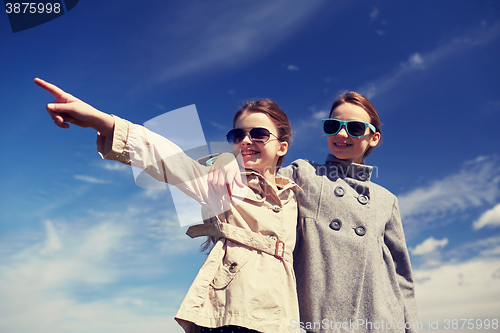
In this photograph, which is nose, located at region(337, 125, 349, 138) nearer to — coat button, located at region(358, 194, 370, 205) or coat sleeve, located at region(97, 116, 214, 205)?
coat button, located at region(358, 194, 370, 205)

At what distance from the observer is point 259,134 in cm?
357

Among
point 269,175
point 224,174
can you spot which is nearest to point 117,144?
point 224,174

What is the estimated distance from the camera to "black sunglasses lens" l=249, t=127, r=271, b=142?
11.7ft

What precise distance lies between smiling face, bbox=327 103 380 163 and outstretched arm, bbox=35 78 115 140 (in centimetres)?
249

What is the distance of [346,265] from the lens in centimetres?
359

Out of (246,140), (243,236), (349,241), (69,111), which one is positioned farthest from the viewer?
(349,241)

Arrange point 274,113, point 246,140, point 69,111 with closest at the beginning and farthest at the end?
point 69,111, point 246,140, point 274,113

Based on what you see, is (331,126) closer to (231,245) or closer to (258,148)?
(258,148)

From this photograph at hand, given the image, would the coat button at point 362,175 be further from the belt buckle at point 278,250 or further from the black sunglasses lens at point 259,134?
the belt buckle at point 278,250

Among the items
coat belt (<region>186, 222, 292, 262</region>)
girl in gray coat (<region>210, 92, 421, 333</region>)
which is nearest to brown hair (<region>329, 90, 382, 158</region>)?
girl in gray coat (<region>210, 92, 421, 333</region>)

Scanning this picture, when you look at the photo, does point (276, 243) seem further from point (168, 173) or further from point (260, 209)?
point (168, 173)

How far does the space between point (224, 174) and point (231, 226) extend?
419mm

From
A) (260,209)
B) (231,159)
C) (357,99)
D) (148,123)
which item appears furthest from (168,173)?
(357,99)

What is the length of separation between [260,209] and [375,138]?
5.93 ft
